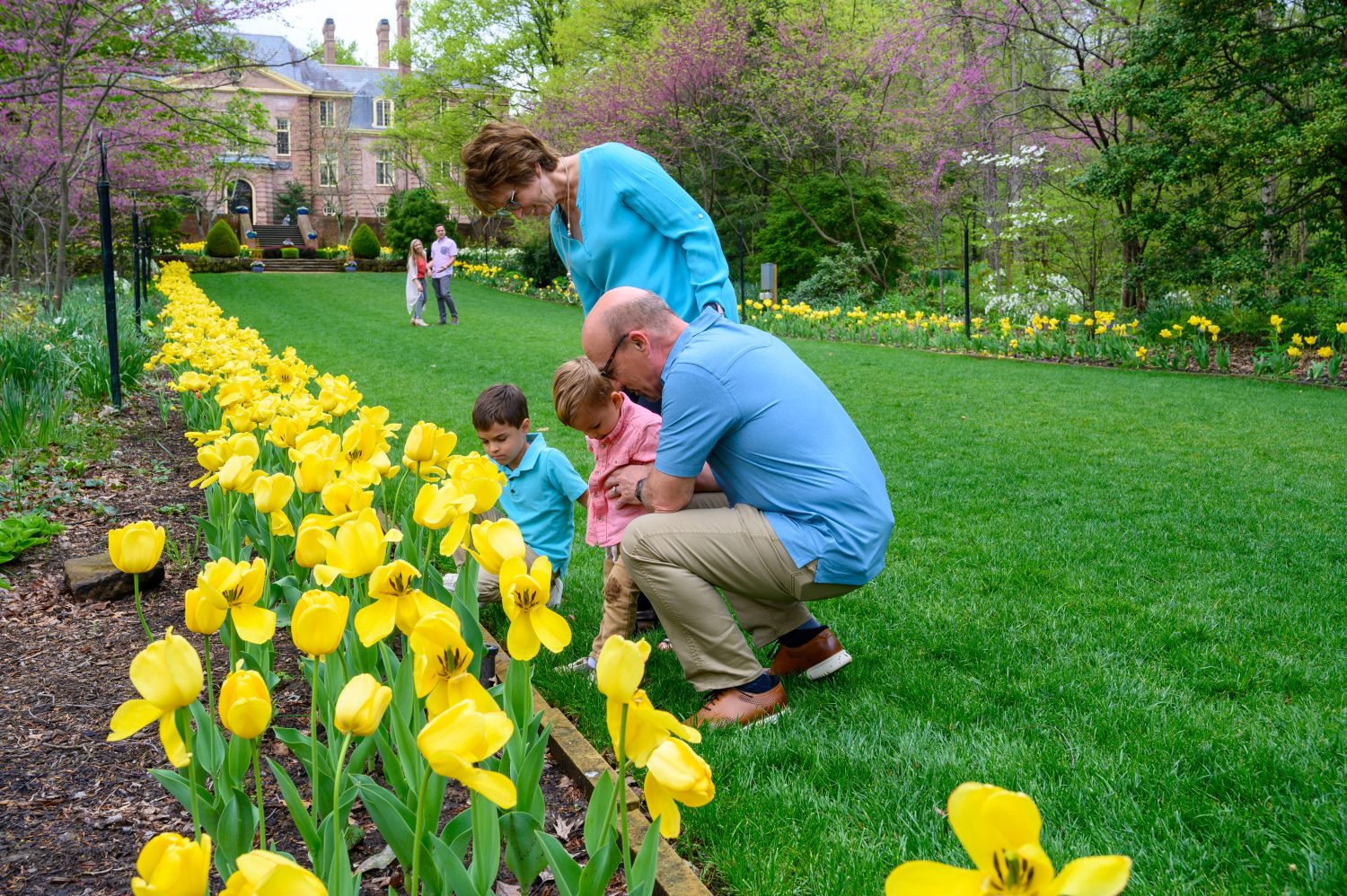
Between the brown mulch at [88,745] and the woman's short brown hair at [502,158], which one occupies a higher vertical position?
the woman's short brown hair at [502,158]

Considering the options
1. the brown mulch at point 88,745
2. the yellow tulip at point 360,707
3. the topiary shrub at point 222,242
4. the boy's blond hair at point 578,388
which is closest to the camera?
the yellow tulip at point 360,707

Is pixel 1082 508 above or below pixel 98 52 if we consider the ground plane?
below

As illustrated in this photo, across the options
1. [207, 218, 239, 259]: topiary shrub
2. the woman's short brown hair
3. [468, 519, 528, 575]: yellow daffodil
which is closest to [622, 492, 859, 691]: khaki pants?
[468, 519, 528, 575]: yellow daffodil

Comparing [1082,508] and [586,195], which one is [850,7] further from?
[586,195]

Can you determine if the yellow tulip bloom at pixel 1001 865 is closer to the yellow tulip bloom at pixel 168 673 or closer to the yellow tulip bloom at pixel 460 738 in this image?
the yellow tulip bloom at pixel 460 738

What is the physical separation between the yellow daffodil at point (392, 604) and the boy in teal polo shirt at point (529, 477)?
1766mm

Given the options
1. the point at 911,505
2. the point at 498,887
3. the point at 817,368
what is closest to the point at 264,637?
the point at 498,887

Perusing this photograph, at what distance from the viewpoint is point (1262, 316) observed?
1095 cm

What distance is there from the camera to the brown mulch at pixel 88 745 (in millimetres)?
1930

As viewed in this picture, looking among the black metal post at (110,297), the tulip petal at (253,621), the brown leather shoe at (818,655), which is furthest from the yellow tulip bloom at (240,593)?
the black metal post at (110,297)

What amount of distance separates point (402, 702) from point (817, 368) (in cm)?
846

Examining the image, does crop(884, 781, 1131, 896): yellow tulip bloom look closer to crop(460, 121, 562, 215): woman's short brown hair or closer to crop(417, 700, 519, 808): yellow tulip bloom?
crop(417, 700, 519, 808): yellow tulip bloom

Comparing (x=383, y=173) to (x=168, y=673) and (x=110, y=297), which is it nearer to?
(x=110, y=297)

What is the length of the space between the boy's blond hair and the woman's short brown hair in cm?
64
